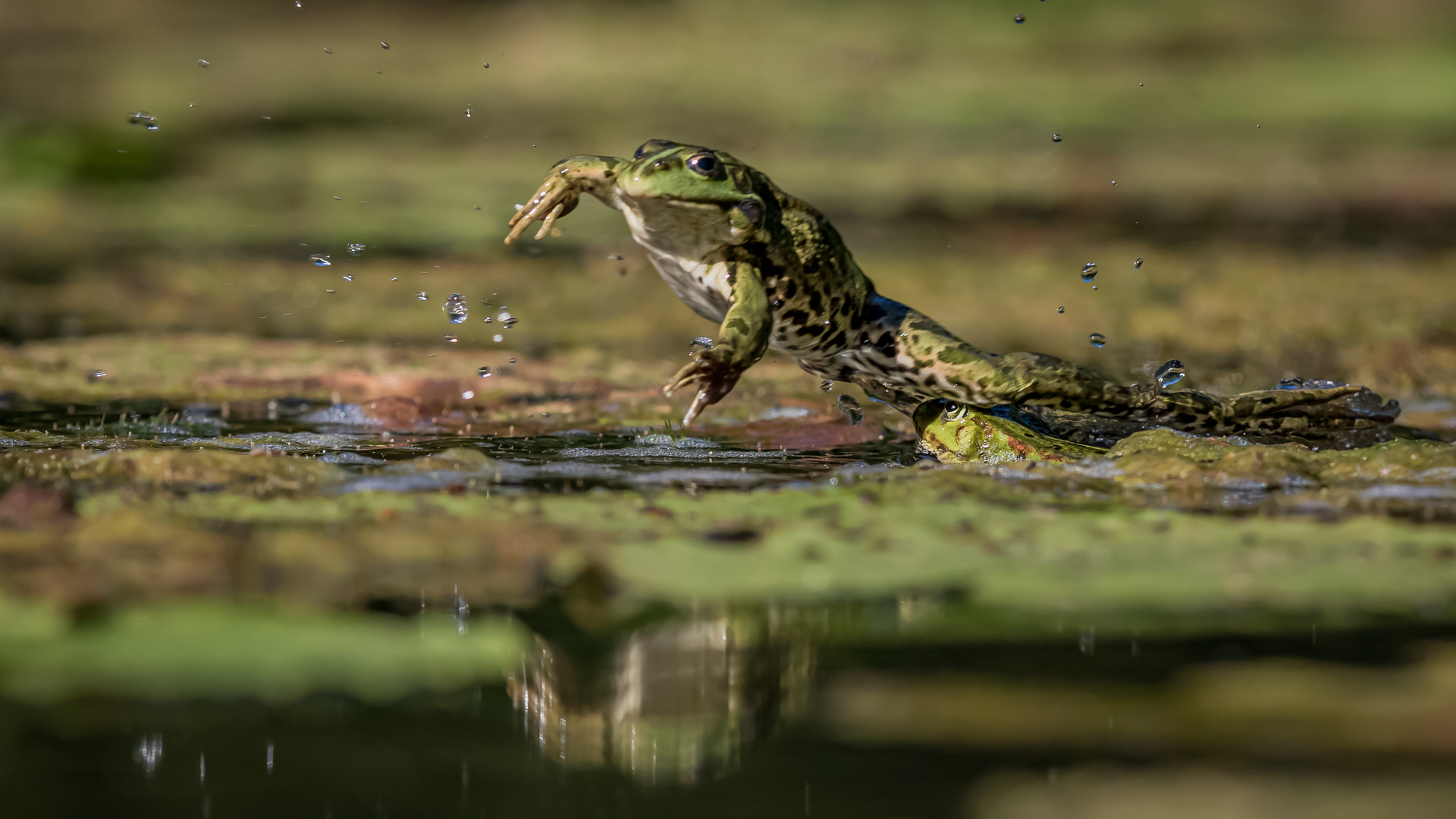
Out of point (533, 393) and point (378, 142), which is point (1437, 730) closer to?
point (533, 393)

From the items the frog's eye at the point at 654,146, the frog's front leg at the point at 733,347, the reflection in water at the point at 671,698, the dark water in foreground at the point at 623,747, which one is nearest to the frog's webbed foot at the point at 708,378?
the frog's front leg at the point at 733,347

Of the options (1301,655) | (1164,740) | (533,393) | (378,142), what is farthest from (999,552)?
(378,142)

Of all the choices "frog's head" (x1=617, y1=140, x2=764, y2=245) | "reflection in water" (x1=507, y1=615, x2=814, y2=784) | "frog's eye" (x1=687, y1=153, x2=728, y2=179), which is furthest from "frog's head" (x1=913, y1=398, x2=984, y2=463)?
"reflection in water" (x1=507, y1=615, x2=814, y2=784)

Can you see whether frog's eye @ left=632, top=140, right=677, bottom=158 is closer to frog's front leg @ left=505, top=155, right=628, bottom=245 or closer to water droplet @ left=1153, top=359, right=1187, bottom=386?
frog's front leg @ left=505, top=155, right=628, bottom=245

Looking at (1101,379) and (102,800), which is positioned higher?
(1101,379)

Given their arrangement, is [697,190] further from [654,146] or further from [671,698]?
[671,698]
